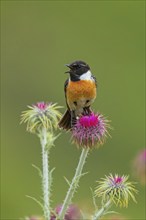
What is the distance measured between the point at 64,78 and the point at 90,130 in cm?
1555

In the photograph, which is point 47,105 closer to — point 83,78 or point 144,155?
point 83,78

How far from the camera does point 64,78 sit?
24.1m

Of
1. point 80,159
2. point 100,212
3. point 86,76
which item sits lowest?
point 100,212

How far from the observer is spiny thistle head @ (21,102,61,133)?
909 cm

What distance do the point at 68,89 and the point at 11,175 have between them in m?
13.4

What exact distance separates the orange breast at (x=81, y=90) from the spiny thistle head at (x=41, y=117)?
1.03 ft

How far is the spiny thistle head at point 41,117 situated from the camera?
9094 millimetres

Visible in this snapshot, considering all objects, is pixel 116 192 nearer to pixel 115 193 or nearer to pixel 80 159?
pixel 115 193

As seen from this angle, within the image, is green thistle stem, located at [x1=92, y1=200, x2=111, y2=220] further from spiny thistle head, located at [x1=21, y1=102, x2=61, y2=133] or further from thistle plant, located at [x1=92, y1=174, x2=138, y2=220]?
spiny thistle head, located at [x1=21, y1=102, x2=61, y2=133]

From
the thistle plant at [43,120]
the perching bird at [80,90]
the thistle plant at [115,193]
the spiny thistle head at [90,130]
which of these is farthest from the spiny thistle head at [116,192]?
the perching bird at [80,90]

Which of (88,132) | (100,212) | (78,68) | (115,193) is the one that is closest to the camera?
(100,212)

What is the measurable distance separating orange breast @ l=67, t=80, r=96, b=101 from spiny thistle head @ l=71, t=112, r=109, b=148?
2.03ft

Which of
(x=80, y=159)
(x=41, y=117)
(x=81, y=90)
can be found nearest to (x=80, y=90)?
(x=81, y=90)

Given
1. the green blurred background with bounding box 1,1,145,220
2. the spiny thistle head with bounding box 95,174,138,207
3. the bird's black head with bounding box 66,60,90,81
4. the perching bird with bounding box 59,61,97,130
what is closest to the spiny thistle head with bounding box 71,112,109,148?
the spiny thistle head with bounding box 95,174,138,207
